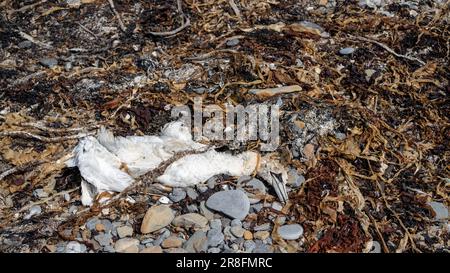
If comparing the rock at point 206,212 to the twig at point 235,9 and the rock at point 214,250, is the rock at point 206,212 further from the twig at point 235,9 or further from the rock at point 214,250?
the twig at point 235,9

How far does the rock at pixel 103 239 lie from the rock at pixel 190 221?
0.37 m

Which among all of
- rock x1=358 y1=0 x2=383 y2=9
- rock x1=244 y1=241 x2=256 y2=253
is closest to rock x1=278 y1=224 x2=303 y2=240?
rock x1=244 y1=241 x2=256 y2=253

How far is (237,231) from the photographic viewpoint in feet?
9.11

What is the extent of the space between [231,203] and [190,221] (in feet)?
0.88

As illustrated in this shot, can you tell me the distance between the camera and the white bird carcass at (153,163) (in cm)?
297

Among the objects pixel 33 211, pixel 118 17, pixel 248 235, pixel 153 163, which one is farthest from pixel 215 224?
pixel 118 17

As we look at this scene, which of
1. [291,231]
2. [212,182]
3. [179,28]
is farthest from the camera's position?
[179,28]

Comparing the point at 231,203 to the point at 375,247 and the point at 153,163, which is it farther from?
the point at 375,247

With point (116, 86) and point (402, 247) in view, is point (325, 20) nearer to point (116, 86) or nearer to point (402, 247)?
point (116, 86)

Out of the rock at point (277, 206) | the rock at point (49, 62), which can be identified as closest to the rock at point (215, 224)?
the rock at point (277, 206)

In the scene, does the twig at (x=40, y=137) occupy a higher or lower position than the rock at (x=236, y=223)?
higher

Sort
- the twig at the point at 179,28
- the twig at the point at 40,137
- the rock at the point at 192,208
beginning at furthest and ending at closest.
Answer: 1. the twig at the point at 179,28
2. the twig at the point at 40,137
3. the rock at the point at 192,208

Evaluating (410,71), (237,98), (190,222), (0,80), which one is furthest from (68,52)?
(410,71)

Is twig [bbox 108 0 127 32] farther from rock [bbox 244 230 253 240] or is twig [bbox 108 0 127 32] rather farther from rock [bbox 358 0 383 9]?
rock [bbox 244 230 253 240]
